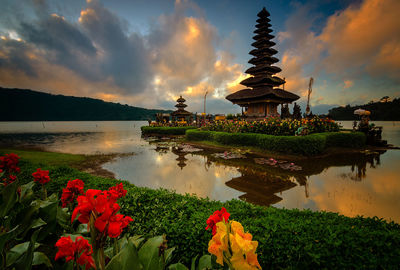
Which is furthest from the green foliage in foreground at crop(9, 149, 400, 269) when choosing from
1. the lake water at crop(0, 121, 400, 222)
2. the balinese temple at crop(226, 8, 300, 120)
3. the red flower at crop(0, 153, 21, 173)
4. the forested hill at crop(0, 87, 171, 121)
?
the forested hill at crop(0, 87, 171, 121)

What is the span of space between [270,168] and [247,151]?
4038mm

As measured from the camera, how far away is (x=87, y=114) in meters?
186

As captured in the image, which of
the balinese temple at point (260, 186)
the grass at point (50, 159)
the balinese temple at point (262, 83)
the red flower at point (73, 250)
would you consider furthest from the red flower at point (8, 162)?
the balinese temple at point (262, 83)

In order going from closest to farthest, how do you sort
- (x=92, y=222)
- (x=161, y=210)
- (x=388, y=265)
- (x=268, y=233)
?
(x=92, y=222)
(x=388, y=265)
(x=268, y=233)
(x=161, y=210)

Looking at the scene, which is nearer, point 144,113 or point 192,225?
point 192,225

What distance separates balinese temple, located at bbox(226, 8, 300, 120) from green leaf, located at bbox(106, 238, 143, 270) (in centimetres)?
2375

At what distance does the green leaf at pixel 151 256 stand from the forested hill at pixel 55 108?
145982 millimetres

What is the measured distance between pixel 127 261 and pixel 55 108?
9285 inches

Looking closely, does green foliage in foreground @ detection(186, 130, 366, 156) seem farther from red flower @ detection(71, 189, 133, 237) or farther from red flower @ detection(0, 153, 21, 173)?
red flower @ detection(0, 153, 21, 173)

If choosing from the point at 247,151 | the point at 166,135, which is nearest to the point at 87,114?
the point at 166,135

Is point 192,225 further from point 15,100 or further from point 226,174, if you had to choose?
point 15,100

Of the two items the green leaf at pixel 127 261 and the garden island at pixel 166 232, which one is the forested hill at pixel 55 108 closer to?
the garden island at pixel 166 232

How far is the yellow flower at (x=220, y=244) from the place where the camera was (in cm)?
83

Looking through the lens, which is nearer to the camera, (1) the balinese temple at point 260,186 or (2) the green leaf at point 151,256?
(2) the green leaf at point 151,256
